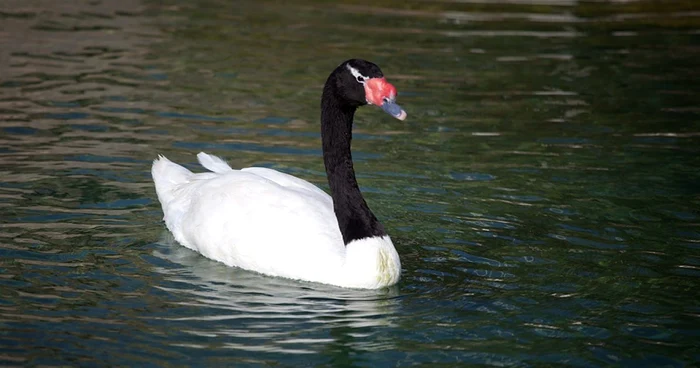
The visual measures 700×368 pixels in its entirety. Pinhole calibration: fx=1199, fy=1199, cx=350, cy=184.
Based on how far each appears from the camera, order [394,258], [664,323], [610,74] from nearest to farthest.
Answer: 1. [664,323]
2. [394,258]
3. [610,74]

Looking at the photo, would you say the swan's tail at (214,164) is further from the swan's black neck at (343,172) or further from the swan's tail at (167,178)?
the swan's black neck at (343,172)

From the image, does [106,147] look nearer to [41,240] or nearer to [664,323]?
[41,240]

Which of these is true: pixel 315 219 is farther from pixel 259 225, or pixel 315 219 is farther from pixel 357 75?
pixel 357 75

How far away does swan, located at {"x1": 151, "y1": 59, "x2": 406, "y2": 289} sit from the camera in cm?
895

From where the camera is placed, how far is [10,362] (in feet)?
24.4

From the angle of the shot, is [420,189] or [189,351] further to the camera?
[420,189]

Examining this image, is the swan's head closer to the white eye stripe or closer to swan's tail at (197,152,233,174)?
the white eye stripe

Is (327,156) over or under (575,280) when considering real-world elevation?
over

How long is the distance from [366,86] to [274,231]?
1364 millimetres

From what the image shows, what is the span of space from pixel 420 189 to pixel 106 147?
144 inches

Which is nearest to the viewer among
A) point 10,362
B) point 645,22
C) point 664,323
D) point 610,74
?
point 10,362

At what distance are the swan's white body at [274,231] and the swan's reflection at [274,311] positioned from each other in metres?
0.11

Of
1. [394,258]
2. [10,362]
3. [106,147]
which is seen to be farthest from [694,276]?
[106,147]

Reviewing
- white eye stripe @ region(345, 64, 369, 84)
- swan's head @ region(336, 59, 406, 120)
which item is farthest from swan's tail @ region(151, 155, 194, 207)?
white eye stripe @ region(345, 64, 369, 84)
